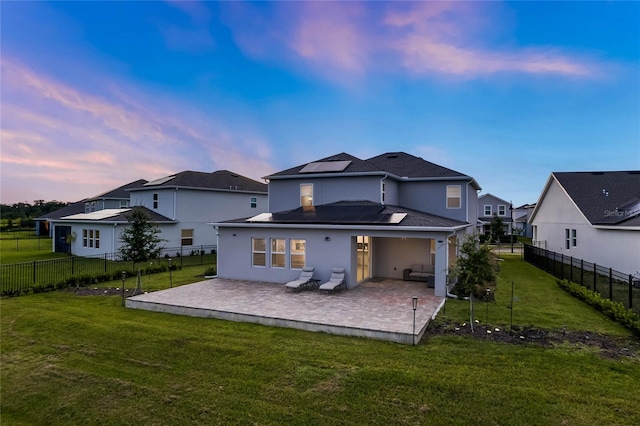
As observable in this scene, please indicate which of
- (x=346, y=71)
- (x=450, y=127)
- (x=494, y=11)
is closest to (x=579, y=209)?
(x=450, y=127)

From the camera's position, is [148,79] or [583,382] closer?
[583,382]

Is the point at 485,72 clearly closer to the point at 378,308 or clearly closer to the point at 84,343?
the point at 378,308

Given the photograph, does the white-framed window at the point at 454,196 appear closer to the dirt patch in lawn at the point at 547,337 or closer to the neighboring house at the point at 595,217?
the neighboring house at the point at 595,217

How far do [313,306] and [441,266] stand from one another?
5.29 m

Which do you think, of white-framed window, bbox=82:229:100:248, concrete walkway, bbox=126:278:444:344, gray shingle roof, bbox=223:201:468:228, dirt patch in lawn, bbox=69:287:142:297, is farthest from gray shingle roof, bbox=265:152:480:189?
white-framed window, bbox=82:229:100:248

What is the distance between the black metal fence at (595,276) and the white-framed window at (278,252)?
1205cm

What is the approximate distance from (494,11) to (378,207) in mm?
10750

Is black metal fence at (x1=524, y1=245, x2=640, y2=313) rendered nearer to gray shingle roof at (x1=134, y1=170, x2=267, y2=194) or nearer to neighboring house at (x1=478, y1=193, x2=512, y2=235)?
gray shingle roof at (x1=134, y1=170, x2=267, y2=194)

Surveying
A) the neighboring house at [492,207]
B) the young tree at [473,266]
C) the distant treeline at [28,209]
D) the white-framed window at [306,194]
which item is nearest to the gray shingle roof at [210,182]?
the white-framed window at [306,194]

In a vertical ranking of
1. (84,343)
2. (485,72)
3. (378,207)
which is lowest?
(84,343)

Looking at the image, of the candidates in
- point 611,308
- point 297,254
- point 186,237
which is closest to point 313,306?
point 297,254

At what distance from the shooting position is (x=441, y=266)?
12805 mm

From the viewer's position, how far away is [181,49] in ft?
63.2

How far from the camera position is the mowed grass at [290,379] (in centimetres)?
514
